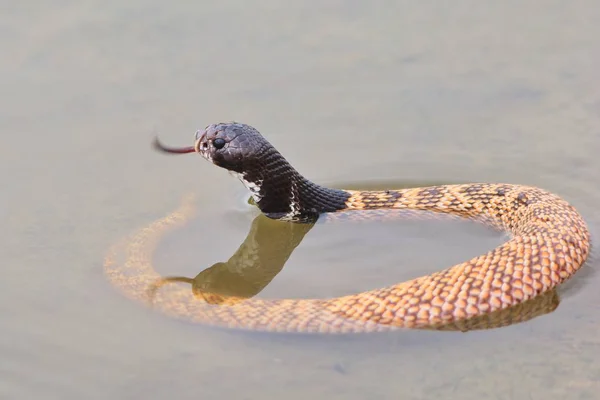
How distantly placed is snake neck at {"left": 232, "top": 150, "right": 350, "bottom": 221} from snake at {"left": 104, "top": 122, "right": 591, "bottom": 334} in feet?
0.04

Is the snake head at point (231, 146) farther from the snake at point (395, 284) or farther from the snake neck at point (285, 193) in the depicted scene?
the snake neck at point (285, 193)

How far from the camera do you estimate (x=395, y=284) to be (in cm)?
926

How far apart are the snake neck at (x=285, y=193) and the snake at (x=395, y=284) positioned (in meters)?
0.01

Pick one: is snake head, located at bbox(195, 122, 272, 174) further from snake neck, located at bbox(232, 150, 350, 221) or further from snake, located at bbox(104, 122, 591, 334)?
snake neck, located at bbox(232, 150, 350, 221)

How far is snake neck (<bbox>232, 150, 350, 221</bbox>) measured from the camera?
1070 cm

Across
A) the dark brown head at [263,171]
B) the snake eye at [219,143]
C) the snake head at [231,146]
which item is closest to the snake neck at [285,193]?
the dark brown head at [263,171]

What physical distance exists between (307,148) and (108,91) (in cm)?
282

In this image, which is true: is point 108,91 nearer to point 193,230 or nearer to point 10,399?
point 193,230

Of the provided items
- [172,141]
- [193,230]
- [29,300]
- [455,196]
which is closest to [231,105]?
[172,141]

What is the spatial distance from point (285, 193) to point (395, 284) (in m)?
2.15

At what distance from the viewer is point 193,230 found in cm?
1091

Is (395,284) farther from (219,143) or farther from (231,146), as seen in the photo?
(219,143)

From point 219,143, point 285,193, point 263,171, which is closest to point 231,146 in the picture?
point 219,143

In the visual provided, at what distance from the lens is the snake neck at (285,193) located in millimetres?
10699
